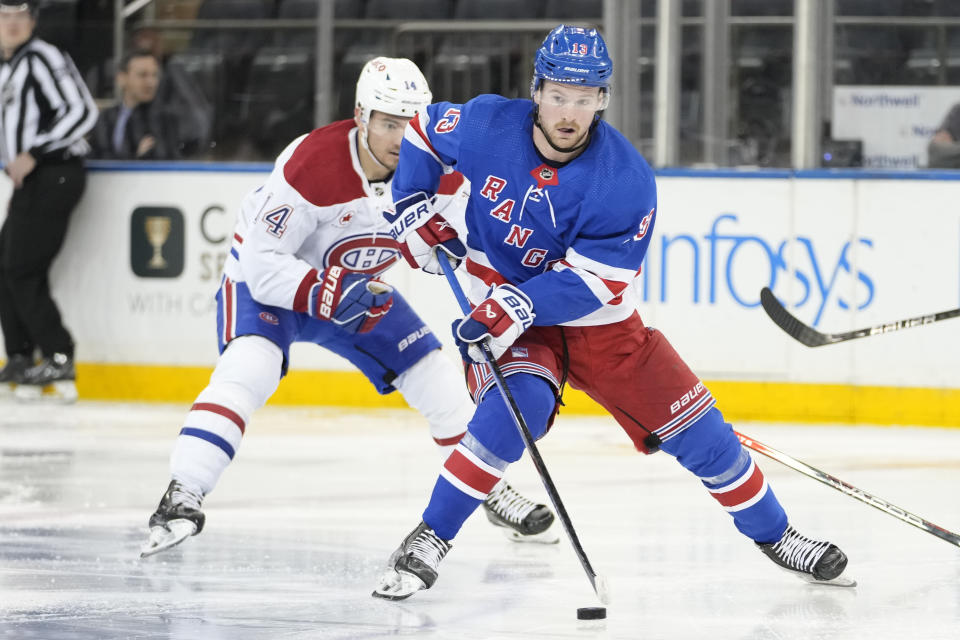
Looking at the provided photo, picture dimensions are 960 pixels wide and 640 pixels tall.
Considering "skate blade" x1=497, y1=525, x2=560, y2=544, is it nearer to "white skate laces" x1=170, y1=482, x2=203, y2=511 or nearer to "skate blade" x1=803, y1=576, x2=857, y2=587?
"skate blade" x1=803, y1=576, x2=857, y2=587

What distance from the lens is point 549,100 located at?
2.92 meters

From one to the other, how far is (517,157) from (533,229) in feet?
0.44

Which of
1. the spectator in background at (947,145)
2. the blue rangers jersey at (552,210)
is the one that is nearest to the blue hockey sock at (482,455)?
the blue rangers jersey at (552,210)

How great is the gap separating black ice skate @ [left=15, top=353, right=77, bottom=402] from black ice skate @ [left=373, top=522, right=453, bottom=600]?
3468 mm

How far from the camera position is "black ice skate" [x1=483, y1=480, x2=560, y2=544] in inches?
140

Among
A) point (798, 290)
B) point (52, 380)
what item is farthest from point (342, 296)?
point (52, 380)

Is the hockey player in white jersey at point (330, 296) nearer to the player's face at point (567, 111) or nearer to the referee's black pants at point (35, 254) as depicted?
the player's face at point (567, 111)

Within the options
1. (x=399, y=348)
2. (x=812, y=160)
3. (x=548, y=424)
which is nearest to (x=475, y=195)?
(x=548, y=424)

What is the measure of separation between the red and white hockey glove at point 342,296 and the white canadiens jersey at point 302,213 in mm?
26

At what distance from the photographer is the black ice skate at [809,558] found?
10.2 ft

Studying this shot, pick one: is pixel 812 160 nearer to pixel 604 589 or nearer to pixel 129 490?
pixel 129 490

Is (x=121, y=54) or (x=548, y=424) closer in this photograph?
(x=548, y=424)

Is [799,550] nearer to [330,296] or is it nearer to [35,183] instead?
[330,296]

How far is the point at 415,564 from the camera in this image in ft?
9.49
